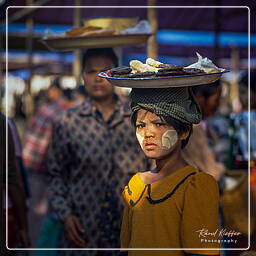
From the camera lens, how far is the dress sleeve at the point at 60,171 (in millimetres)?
3529

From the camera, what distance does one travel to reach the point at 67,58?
61.7 feet

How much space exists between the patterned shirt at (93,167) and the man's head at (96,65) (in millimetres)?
256

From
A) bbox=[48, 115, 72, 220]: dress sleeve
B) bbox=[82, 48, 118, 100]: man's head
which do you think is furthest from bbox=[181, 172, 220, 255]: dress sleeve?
bbox=[48, 115, 72, 220]: dress sleeve

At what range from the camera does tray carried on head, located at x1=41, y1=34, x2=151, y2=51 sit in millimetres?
3020

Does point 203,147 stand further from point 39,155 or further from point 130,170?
point 39,155

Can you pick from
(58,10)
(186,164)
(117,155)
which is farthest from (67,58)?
(186,164)

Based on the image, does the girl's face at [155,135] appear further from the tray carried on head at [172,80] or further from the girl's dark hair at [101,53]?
the girl's dark hair at [101,53]

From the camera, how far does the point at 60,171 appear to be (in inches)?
142

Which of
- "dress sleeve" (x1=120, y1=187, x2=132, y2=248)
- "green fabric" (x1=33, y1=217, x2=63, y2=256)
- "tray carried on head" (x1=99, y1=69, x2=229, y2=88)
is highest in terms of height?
"tray carried on head" (x1=99, y1=69, x2=229, y2=88)

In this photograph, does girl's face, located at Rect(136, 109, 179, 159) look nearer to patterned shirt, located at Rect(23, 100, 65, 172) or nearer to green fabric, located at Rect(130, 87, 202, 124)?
green fabric, located at Rect(130, 87, 202, 124)

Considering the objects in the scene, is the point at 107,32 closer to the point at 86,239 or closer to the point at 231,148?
the point at 86,239

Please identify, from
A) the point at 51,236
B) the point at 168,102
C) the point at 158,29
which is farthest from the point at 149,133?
the point at 158,29

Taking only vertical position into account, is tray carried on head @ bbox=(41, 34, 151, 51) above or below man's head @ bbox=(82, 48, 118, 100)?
above

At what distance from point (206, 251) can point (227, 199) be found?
2260 mm
